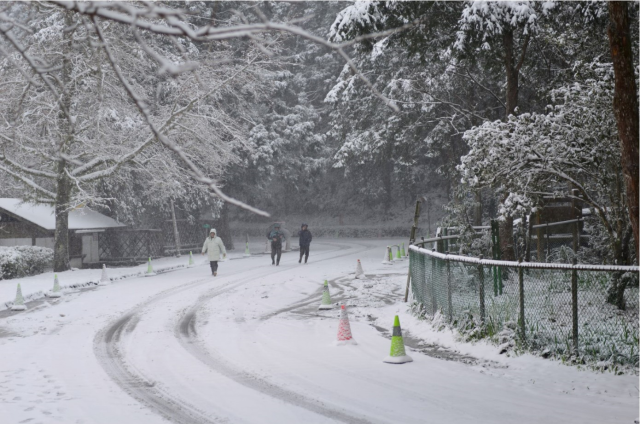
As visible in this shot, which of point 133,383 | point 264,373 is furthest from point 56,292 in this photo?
point 264,373

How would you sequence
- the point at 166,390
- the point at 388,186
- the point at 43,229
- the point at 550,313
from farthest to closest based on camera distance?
1. the point at 388,186
2. the point at 43,229
3. the point at 550,313
4. the point at 166,390

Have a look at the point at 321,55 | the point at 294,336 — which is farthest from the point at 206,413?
the point at 321,55

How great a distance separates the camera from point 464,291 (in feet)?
38.0

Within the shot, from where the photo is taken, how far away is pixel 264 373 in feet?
29.3

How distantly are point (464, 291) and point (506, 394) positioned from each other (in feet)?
13.0

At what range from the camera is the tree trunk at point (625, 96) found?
24.5 feet

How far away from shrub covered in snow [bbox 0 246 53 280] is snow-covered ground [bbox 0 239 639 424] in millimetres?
7996

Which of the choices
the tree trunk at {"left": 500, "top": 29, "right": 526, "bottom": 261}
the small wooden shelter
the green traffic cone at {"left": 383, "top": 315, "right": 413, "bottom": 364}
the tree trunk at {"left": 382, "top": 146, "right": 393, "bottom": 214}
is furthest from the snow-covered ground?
the tree trunk at {"left": 382, "top": 146, "right": 393, "bottom": 214}

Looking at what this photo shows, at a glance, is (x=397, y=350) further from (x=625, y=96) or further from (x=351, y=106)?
(x=351, y=106)

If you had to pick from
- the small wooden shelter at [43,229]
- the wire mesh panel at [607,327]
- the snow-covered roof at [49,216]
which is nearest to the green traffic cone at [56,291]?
the snow-covered roof at [49,216]

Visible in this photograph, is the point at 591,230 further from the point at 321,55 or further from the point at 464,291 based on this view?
the point at 321,55

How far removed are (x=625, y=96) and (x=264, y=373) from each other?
5.58 m

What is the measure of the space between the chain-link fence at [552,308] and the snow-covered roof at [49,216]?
788 inches

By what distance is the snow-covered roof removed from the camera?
1150 inches
